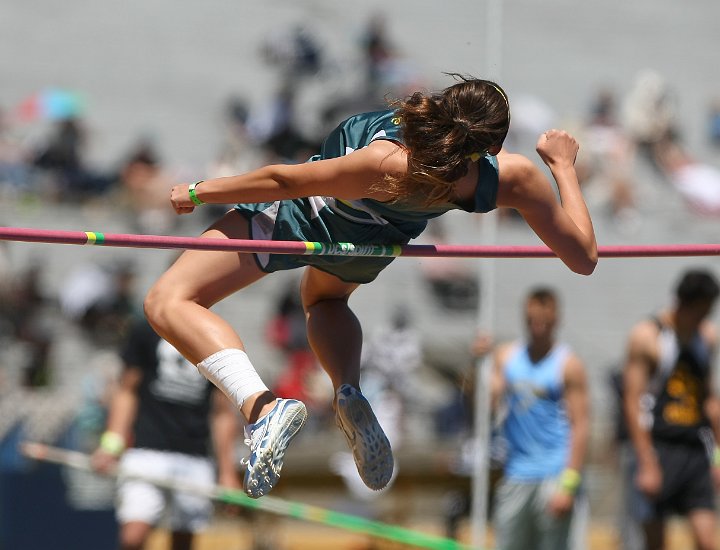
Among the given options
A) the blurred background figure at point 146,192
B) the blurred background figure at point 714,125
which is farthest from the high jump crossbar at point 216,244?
the blurred background figure at point 714,125

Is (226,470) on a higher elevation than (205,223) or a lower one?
lower

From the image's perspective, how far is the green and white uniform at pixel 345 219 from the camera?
450 cm

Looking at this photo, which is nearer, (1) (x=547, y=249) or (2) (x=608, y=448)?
(1) (x=547, y=249)

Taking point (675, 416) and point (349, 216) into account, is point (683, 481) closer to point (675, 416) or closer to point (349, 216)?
point (675, 416)

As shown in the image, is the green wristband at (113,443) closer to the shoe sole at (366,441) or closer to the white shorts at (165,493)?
the white shorts at (165,493)

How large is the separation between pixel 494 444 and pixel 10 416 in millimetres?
3361

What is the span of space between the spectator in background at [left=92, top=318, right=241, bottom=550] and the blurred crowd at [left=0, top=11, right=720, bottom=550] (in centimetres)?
166

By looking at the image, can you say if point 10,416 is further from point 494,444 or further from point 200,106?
point 200,106

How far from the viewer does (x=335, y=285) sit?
5031mm

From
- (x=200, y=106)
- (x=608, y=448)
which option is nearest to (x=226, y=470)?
(x=608, y=448)

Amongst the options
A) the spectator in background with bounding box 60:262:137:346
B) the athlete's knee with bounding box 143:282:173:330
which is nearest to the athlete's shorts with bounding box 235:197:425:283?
the athlete's knee with bounding box 143:282:173:330

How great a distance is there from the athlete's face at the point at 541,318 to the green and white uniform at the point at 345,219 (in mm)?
2804

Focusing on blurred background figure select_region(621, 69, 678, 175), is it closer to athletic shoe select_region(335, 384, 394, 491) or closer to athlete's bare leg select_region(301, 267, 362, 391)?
athlete's bare leg select_region(301, 267, 362, 391)

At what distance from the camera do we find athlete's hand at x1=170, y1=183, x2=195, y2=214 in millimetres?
4402
